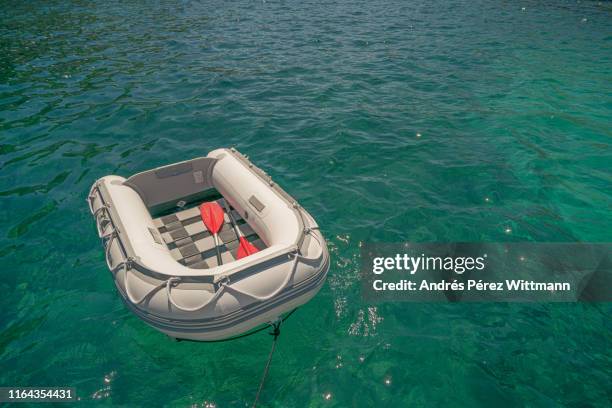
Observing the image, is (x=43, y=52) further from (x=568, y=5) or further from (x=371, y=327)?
(x=568, y=5)

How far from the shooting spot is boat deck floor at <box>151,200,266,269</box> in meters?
6.27

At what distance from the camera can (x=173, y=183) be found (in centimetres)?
745

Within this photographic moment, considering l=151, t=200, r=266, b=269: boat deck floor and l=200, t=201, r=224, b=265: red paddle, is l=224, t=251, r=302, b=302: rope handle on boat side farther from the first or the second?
l=200, t=201, r=224, b=265: red paddle

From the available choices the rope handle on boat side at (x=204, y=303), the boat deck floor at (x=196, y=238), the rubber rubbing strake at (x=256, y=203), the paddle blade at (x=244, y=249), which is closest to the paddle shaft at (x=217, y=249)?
the boat deck floor at (x=196, y=238)

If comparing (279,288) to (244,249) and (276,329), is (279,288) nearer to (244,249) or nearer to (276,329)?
(276,329)

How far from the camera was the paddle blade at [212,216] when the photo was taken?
672 cm

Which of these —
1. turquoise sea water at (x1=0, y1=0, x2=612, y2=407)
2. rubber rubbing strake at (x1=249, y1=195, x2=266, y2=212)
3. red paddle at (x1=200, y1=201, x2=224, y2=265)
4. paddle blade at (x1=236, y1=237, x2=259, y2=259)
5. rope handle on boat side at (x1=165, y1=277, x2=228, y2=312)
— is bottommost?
turquoise sea water at (x1=0, y1=0, x2=612, y2=407)

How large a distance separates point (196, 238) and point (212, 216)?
1.67 ft

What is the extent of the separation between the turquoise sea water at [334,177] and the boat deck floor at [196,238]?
4.21 ft

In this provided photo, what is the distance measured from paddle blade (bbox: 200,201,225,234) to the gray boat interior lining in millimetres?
649

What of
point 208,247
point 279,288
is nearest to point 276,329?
point 279,288

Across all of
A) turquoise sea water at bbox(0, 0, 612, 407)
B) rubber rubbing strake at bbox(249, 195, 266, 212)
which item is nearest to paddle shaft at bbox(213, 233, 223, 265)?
rubber rubbing strake at bbox(249, 195, 266, 212)

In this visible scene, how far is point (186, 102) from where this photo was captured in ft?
43.0

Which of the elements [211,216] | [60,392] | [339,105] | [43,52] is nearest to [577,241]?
[211,216]
